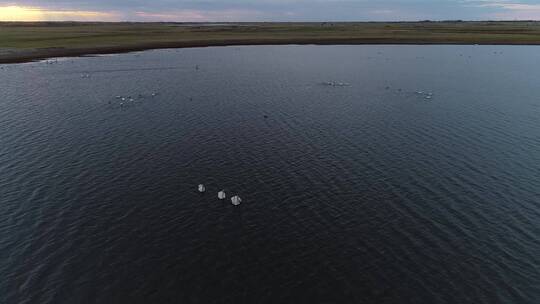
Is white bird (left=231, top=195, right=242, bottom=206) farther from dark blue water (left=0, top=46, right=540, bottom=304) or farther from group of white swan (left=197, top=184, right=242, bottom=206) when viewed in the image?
dark blue water (left=0, top=46, right=540, bottom=304)

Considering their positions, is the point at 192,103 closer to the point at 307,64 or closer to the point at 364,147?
the point at 364,147

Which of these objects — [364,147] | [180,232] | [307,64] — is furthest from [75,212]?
[307,64]

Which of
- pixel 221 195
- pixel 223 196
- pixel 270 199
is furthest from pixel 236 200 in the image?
pixel 270 199

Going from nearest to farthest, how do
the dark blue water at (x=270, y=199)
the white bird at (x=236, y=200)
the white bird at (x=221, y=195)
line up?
the dark blue water at (x=270, y=199), the white bird at (x=236, y=200), the white bird at (x=221, y=195)

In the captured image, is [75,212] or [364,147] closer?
[75,212]

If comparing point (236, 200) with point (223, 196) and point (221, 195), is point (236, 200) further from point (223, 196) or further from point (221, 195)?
point (221, 195)

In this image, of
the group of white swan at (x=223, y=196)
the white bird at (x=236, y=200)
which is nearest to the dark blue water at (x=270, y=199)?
the white bird at (x=236, y=200)

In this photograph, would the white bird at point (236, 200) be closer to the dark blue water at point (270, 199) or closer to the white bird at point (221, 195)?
the dark blue water at point (270, 199)

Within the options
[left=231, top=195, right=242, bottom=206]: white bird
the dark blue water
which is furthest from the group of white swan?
the dark blue water
